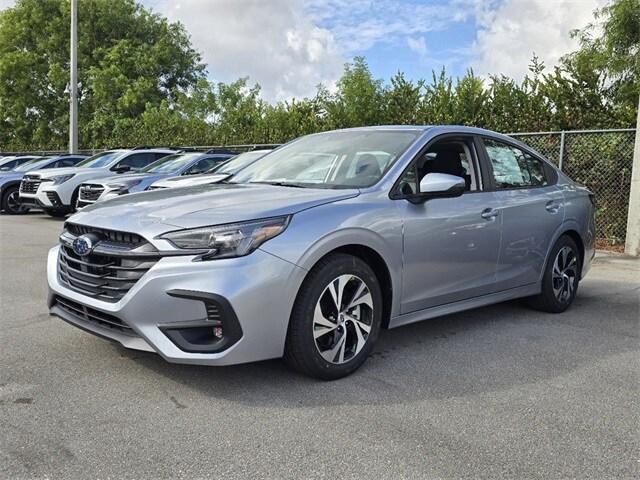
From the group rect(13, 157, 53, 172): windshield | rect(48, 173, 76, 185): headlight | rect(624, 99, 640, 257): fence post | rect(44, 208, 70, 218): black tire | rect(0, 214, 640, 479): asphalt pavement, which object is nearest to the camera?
rect(0, 214, 640, 479): asphalt pavement

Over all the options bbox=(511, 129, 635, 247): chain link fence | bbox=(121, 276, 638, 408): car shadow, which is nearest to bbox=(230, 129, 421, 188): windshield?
bbox=(121, 276, 638, 408): car shadow

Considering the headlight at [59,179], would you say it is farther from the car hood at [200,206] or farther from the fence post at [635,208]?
the fence post at [635,208]

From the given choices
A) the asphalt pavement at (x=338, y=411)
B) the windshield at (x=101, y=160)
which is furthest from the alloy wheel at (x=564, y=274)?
the windshield at (x=101, y=160)

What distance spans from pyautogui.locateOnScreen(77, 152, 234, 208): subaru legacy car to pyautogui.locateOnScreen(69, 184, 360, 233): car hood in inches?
270

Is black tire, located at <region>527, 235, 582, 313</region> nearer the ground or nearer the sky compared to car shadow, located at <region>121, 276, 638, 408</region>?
nearer the sky

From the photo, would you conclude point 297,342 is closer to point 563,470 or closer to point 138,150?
point 563,470

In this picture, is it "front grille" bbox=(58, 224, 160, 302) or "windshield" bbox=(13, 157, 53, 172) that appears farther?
"windshield" bbox=(13, 157, 53, 172)

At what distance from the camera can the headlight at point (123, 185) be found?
1142 cm

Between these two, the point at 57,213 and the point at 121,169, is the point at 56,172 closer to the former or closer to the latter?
the point at 57,213

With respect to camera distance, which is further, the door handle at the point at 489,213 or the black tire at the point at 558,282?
the black tire at the point at 558,282

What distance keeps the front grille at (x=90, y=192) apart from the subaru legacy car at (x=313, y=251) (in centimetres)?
748

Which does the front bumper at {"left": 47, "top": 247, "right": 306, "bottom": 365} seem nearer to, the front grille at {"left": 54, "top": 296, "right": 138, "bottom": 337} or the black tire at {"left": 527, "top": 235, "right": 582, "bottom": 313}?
the front grille at {"left": 54, "top": 296, "right": 138, "bottom": 337}

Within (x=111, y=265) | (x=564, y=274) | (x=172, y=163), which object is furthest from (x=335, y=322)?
(x=172, y=163)

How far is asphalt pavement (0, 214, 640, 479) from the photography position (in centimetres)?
277
